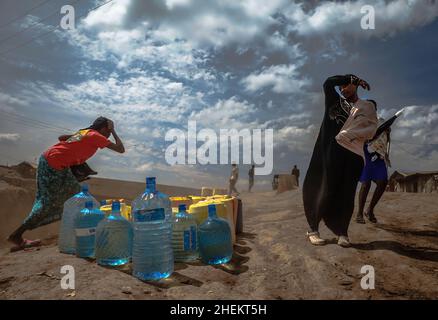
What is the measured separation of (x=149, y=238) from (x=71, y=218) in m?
1.66

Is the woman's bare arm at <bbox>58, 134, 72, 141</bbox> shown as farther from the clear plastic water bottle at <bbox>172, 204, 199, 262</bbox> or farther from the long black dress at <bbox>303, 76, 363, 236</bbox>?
the long black dress at <bbox>303, 76, 363, 236</bbox>

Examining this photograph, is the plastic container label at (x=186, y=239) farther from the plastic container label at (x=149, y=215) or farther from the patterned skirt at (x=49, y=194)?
the patterned skirt at (x=49, y=194)

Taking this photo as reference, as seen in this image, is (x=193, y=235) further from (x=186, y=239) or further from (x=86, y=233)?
(x=86, y=233)

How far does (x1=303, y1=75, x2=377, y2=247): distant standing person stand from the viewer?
4.25 meters

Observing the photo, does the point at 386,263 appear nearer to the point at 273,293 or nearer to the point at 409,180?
the point at 273,293

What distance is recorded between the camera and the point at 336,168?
444 centimetres

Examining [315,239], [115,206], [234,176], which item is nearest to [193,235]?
[115,206]

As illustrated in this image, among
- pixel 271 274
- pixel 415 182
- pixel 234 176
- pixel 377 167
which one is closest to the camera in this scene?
pixel 271 274

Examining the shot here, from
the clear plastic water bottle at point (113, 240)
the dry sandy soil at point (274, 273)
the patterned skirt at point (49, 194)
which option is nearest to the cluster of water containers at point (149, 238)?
the clear plastic water bottle at point (113, 240)

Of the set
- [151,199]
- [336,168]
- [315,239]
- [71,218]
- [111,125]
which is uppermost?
[111,125]

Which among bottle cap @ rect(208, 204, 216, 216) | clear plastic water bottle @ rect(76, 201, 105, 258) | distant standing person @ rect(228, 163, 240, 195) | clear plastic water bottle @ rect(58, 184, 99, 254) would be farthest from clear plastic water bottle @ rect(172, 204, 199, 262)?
distant standing person @ rect(228, 163, 240, 195)

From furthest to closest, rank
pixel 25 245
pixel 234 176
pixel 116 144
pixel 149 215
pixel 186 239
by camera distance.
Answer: pixel 234 176, pixel 25 245, pixel 116 144, pixel 186 239, pixel 149 215

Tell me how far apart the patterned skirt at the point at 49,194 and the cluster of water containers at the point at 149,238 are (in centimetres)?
58

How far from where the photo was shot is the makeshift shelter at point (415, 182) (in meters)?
18.7
